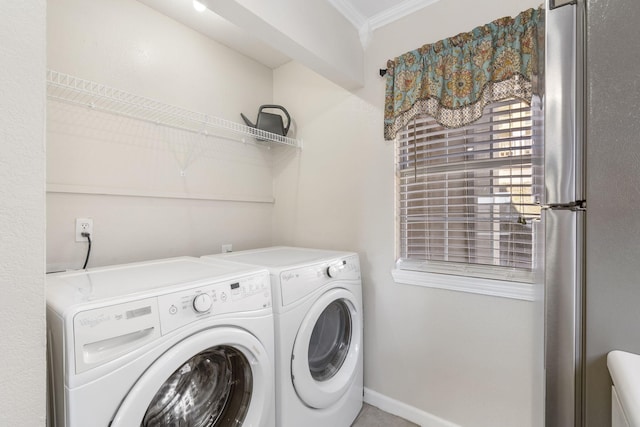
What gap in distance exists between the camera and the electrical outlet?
1.47 metres

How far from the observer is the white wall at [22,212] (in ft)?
1.90

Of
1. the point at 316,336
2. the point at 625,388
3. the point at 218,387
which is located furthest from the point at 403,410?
the point at 625,388

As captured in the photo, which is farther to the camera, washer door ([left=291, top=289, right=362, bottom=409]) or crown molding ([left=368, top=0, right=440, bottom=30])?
crown molding ([left=368, top=0, right=440, bottom=30])

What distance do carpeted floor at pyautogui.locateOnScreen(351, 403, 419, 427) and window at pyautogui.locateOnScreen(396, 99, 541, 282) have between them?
0.93 metres

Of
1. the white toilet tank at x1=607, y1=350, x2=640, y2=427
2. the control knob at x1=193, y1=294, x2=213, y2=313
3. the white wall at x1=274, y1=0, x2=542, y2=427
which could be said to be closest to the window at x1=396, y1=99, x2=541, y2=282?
the white wall at x1=274, y1=0, x2=542, y2=427

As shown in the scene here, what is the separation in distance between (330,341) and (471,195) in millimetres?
1183

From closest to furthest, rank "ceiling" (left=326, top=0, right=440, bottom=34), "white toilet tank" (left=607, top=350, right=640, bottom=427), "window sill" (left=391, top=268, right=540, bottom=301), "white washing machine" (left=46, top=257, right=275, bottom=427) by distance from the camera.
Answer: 1. "white toilet tank" (left=607, top=350, right=640, bottom=427)
2. "white washing machine" (left=46, top=257, right=275, bottom=427)
3. "window sill" (left=391, top=268, right=540, bottom=301)
4. "ceiling" (left=326, top=0, right=440, bottom=34)

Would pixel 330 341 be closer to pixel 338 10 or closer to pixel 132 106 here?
Result: pixel 132 106

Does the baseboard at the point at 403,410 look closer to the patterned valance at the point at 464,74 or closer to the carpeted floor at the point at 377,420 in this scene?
the carpeted floor at the point at 377,420

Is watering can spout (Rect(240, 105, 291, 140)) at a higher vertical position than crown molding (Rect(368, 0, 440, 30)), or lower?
lower

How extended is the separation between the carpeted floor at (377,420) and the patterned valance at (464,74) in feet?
5.68

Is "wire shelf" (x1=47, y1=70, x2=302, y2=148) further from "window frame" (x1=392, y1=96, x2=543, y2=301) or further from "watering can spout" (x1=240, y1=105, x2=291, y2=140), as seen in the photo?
"window frame" (x1=392, y1=96, x2=543, y2=301)

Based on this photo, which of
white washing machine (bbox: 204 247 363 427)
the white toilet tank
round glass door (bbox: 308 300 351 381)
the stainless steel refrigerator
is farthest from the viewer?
round glass door (bbox: 308 300 351 381)

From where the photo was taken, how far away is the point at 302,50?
1.51m
